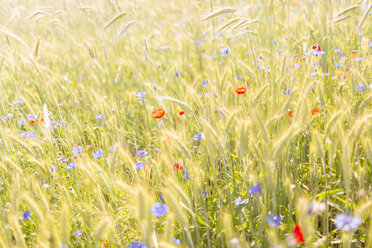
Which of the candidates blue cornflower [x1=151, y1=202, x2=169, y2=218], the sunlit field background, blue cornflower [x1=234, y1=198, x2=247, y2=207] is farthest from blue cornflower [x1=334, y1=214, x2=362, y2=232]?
blue cornflower [x1=151, y1=202, x2=169, y2=218]

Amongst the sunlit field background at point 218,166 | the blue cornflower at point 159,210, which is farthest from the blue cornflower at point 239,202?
the blue cornflower at point 159,210

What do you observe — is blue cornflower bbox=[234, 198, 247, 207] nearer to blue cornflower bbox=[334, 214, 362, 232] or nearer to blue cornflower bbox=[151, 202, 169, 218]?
blue cornflower bbox=[151, 202, 169, 218]

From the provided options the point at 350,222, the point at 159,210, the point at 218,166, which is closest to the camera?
the point at 350,222

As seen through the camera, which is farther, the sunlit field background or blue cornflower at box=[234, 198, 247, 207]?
blue cornflower at box=[234, 198, 247, 207]

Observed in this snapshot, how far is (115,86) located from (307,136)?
2.26m

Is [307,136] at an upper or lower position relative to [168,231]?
lower

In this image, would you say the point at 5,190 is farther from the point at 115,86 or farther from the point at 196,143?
the point at 115,86

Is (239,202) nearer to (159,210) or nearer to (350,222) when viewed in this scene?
(159,210)

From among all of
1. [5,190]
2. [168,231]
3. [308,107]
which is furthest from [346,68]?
[5,190]

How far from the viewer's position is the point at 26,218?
1.46 metres

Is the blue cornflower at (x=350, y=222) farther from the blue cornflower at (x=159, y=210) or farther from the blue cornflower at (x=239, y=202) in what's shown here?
the blue cornflower at (x=159, y=210)

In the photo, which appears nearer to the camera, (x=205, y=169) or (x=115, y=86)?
(x=205, y=169)

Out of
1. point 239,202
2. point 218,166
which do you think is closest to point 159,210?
point 239,202

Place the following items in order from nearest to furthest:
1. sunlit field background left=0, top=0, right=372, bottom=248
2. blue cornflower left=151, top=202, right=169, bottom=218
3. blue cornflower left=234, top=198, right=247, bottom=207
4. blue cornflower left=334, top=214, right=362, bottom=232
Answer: blue cornflower left=334, top=214, right=362, bottom=232 < sunlit field background left=0, top=0, right=372, bottom=248 < blue cornflower left=151, top=202, right=169, bottom=218 < blue cornflower left=234, top=198, right=247, bottom=207
